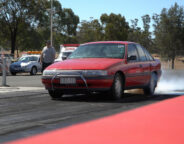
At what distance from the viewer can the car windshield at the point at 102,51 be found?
10070 millimetres

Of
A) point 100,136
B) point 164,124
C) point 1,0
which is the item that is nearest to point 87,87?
point 164,124

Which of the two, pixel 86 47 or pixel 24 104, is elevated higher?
pixel 86 47

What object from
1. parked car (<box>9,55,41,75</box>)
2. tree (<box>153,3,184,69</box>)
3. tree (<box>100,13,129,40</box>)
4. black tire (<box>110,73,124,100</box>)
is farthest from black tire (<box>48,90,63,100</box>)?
tree (<box>100,13,129,40</box>)

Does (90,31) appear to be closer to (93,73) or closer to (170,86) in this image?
(170,86)

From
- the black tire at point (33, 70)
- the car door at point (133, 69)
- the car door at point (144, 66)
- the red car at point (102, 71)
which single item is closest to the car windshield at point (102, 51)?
the red car at point (102, 71)

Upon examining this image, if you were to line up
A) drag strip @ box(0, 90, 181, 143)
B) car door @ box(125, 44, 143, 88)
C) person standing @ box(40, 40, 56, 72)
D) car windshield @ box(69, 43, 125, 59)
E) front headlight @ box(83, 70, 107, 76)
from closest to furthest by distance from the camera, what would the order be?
1. drag strip @ box(0, 90, 181, 143)
2. front headlight @ box(83, 70, 107, 76)
3. car door @ box(125, 44, 143, 88)
4. car windshield @ box(69, 43, 125, 59)
5. person standing @ box(40, 40, 56, 72)

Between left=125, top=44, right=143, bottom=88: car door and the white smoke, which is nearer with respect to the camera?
left=125, top=44, right=143, bottom=88: car door

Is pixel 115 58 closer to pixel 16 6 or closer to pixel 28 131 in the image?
pixel 28 131

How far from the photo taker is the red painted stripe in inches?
183

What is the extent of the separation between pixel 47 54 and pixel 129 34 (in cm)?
6041

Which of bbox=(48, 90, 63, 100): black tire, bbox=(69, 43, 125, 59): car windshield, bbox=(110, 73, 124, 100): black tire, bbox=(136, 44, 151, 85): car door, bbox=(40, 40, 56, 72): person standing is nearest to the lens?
bbox=(110, 73, 124, 100): black tire

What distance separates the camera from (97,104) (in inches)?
340

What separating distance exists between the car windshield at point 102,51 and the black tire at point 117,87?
0.63m

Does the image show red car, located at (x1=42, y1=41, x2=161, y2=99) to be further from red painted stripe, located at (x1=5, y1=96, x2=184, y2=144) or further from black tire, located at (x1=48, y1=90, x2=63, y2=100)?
red painted stripe, located at (x1=5, y1=96, x2=184, y2=144)
